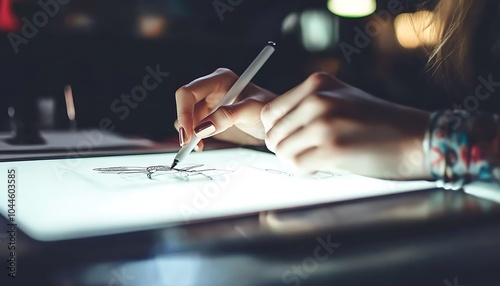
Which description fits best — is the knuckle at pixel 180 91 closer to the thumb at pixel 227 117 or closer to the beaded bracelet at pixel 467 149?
the thumb at pixel 227 117

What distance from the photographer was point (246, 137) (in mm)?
679

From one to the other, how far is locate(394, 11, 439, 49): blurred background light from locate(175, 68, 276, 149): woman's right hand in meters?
0.16

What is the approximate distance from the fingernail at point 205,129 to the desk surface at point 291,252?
5.6 inches

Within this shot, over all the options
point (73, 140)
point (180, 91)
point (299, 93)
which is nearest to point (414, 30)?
point (299, 93)

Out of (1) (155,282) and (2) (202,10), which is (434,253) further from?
(2) (202,10)

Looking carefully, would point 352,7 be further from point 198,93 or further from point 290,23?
point 198,93

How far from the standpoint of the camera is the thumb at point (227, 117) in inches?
21.9

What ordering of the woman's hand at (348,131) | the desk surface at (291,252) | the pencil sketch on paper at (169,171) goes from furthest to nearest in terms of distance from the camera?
the pencil sketch on paper at (169,171) < the woman's hand at (348,131) < the desk surface at (291,252)

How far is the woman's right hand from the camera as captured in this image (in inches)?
22.1

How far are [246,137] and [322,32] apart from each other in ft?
0.55

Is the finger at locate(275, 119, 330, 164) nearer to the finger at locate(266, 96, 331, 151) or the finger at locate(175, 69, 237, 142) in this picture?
the finger at locate(266, 96, 331, 151)

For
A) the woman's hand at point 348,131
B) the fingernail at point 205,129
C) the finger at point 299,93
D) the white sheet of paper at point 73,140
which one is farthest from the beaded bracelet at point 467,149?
the white sheet of paper at point 73,140

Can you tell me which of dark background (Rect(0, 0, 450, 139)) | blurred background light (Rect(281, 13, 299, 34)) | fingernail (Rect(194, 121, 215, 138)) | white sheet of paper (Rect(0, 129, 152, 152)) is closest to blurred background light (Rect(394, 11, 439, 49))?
dark background (Rect(0, 0, 450, 139))

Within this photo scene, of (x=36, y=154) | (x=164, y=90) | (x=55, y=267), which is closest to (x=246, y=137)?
(x=164, y=90)
